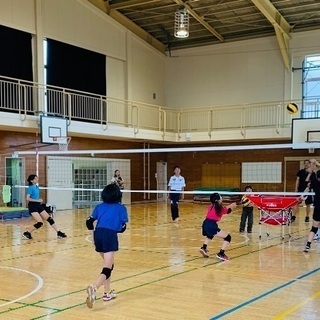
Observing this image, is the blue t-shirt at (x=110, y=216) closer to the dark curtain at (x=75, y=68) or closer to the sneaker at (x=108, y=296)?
the sneaker at (x=108, y=296)

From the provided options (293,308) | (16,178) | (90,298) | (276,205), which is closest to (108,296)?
(90,298)

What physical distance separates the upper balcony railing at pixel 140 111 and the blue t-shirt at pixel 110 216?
467 inches

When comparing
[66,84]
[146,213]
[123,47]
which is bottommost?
[146,213]

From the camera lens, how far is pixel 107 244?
18.2 ft

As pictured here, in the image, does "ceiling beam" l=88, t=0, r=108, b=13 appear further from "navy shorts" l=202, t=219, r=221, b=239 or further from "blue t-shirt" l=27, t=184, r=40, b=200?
"navy shorts" l=202, t=219, r=221, b=239

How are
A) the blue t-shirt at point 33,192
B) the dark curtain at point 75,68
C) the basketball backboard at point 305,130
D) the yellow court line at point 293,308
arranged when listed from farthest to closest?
the dark curtain at point 75,68, the basketball backboard at point 305,130, the blue t-shirt at point 33,192, the yellow court line at point 293,308

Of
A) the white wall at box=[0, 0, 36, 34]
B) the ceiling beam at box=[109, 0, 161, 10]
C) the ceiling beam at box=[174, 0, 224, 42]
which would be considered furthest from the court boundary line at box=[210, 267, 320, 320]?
the ceiling beam at box=[109, 0, 161, 10]

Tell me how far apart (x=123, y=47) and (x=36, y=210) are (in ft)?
45.9

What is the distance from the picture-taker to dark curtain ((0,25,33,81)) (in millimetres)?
17641

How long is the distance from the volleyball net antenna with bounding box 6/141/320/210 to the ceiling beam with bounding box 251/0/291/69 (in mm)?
5026

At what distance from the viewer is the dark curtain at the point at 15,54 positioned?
17641mm

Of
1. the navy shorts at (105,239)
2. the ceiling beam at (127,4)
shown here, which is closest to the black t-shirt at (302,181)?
the navy shorts at (105,239)

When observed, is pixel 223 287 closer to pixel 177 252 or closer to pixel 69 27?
pixel 177 252

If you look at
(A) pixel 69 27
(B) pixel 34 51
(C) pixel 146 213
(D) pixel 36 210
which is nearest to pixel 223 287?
(D) pixel 36 210
